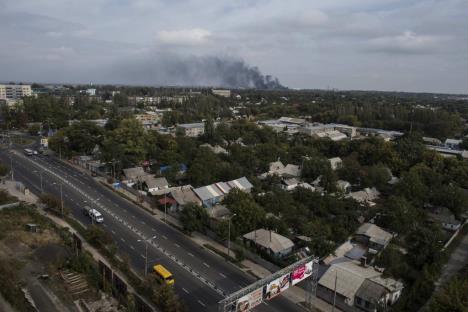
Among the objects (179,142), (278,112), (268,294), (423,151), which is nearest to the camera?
(268,294)

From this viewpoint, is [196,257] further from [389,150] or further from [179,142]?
[389,150]

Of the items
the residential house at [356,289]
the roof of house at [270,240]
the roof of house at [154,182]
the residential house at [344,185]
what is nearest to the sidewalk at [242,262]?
the residential house at [356,289]

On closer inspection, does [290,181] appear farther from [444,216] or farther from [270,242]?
[270,242]

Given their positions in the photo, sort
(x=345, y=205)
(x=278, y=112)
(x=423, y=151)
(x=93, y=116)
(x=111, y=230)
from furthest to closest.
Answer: (x=278, y=112) → (x=93, y=116) → (x=423, y=151) → (x=345, y=205) → (x=111, y=230)

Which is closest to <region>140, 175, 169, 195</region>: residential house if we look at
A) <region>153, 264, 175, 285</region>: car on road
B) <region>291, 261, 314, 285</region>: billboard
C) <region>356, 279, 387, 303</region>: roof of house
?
<region>153, 264, 175, 285</region>: car on road

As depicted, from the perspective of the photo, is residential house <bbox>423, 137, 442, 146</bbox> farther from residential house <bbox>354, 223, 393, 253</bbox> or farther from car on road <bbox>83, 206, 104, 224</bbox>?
car on road <bbox>83, 206, 104, 224</bbox>

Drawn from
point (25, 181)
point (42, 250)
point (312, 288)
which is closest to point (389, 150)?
point (312, 288)

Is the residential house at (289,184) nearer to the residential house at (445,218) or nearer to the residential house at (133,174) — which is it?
the residential house at (445,218)

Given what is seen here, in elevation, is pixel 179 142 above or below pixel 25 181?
above
